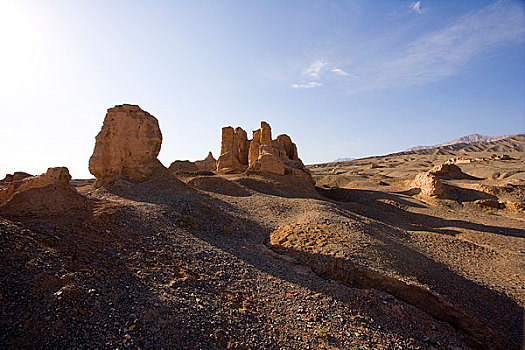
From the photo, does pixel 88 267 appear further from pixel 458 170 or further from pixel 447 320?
pixel 458 170

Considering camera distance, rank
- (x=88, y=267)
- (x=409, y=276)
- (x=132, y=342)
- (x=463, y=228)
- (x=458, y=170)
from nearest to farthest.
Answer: (x=132, y=342)
(x=88, y=267)
(x=409, y=276)
(x=463, y=228)
(x=458, y=170)

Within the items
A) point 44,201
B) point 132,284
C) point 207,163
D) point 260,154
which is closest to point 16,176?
point 44,201

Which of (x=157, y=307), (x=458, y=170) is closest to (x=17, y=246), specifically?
(x=157, y=307)

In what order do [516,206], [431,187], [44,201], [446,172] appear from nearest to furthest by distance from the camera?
1. [44,201]
2. [516,206]
3. [431,187]
4. [446,172]

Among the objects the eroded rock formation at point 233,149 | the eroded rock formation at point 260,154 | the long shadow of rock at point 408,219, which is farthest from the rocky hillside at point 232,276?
the eroded rock formation at point 233,149

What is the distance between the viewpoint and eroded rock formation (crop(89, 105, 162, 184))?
15.6 m

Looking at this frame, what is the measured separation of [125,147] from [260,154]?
11560mm

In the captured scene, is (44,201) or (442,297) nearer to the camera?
(44,201)

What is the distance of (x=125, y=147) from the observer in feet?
51.7

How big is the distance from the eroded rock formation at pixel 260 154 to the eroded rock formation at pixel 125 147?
936 centimetres

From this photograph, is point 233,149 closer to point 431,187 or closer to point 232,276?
point 431,187

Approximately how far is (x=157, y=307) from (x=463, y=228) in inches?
661

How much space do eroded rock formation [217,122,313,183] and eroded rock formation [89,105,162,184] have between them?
9.36 m

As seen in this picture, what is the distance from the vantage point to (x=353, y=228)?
11383mm
